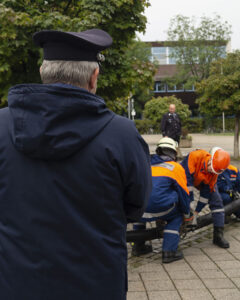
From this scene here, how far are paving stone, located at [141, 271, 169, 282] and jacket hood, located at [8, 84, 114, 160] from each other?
9.75ft

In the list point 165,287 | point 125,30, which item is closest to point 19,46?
point 125,30

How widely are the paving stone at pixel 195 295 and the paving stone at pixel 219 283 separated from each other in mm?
135

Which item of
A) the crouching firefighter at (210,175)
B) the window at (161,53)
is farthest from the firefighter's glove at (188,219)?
the window at (161,53)

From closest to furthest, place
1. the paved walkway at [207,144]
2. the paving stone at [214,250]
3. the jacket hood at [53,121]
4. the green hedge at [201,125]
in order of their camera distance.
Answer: the jacket hood at [53,121]
the paving stone at [214,250]
the paved walkway at [207,144]
the green hedge at [201,125]

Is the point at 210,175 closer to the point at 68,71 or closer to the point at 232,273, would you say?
the point at 232,273

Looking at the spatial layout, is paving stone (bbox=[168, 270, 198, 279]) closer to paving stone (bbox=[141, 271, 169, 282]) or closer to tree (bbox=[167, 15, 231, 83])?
paving stone (bbox=[141, 271, 169, 282])

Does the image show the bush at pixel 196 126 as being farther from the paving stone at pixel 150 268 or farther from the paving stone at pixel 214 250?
the paving stone at pixel 150 268

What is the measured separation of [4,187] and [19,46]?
518 cm

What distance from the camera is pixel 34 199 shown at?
5.04ft

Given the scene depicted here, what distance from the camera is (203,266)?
4477mm

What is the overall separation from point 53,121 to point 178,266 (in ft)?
11.3

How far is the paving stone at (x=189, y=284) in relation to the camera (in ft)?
12.8

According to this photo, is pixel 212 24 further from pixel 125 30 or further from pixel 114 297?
pixel 114 297

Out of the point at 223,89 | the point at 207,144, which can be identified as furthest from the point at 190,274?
the point at 207,144
